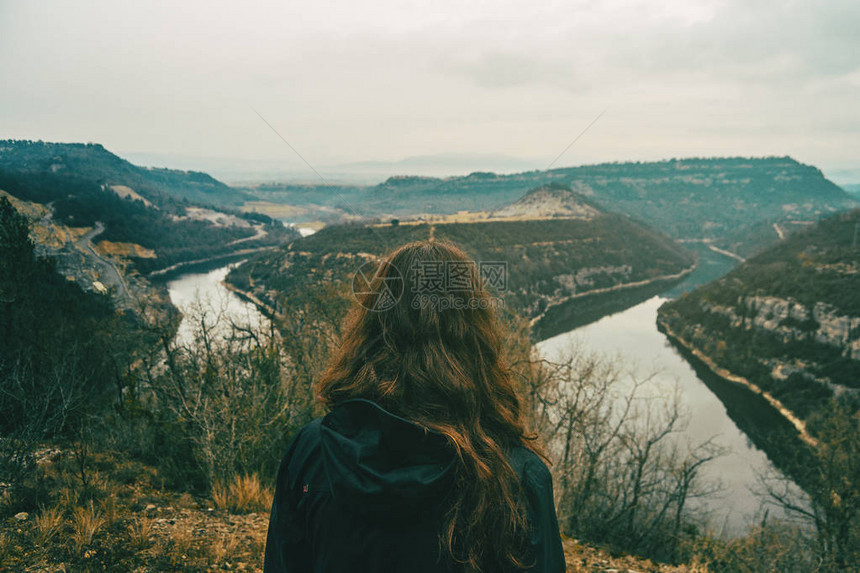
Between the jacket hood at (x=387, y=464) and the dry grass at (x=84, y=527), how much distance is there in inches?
156

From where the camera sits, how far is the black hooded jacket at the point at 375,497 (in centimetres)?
113

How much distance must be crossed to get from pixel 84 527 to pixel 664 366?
52947 mm

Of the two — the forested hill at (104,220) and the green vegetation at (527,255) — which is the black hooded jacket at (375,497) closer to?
the forested hill at (104,220)

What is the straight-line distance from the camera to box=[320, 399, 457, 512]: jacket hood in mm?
1113

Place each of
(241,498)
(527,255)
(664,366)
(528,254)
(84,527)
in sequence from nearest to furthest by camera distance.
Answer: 1. (84,527)
2. (241,498)
3. (664,366)
4. (527,255)
5. (528,254)

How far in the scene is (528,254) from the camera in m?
75.7

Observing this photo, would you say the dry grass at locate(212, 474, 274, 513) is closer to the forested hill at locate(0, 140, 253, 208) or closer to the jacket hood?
the jacket hood

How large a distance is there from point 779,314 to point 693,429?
26.5 m

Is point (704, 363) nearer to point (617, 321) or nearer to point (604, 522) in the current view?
point (617, 321)

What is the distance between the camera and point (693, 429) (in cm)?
3588

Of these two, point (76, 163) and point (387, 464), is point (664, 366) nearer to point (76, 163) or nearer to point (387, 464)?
point (387, 464)

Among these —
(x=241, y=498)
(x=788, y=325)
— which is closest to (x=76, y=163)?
(x=241, y=498)

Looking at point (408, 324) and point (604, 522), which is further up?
point (408, 324)

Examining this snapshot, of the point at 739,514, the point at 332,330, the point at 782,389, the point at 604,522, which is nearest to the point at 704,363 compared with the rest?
the point at 782,389
